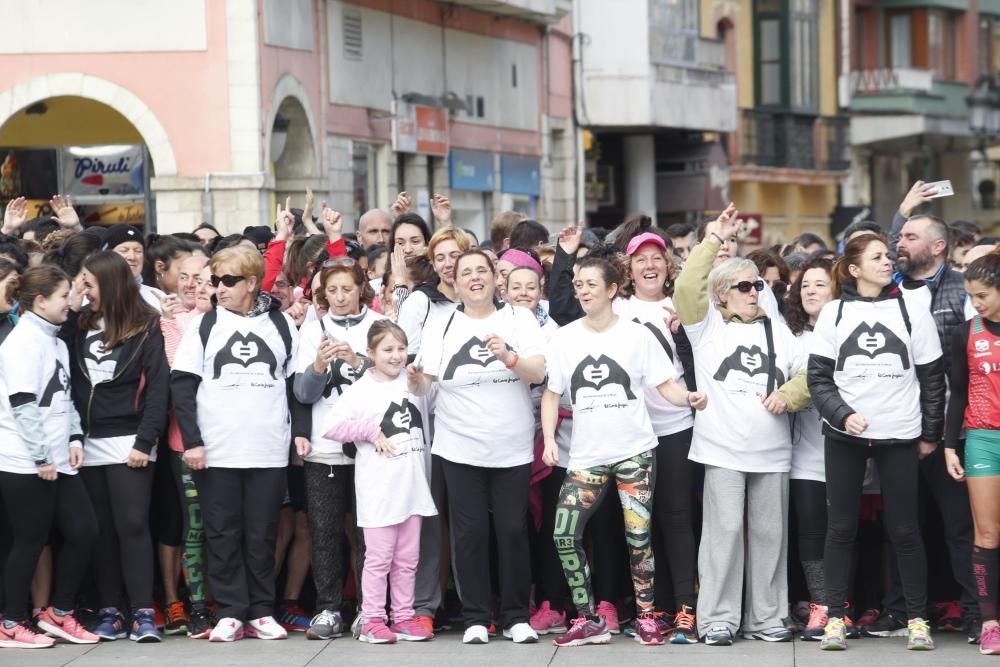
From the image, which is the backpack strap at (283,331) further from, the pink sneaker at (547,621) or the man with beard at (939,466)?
the man with beard at (939,466)

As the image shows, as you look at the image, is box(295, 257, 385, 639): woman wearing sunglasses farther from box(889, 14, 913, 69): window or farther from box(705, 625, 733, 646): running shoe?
box(889, 14, 913, 69): window

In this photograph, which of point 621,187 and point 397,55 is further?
point 621,187

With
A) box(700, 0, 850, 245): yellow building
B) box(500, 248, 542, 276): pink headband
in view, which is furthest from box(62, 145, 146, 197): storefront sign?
box(700, 0, 850, 245): yellow building

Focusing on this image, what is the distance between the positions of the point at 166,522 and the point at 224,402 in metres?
0.88

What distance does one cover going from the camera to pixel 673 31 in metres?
33.5

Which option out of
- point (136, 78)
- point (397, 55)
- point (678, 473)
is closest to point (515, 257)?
point (678, 473)

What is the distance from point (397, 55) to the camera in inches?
1001

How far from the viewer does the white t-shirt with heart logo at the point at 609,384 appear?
9461mm

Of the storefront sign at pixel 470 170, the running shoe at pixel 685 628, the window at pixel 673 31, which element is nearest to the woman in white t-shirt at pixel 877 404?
the running shoe at pixel 685 628

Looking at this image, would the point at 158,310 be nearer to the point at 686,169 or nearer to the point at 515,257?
the point at 515,257

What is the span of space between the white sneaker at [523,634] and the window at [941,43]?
124 ft

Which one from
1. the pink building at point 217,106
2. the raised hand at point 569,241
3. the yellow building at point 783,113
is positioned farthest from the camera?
the yellow building at point 783,113


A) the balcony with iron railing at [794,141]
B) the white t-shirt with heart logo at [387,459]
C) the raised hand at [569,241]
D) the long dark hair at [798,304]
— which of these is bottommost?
the white t-shirt with heart logo at [387,459]

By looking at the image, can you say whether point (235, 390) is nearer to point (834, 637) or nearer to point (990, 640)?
point (834, 637)
